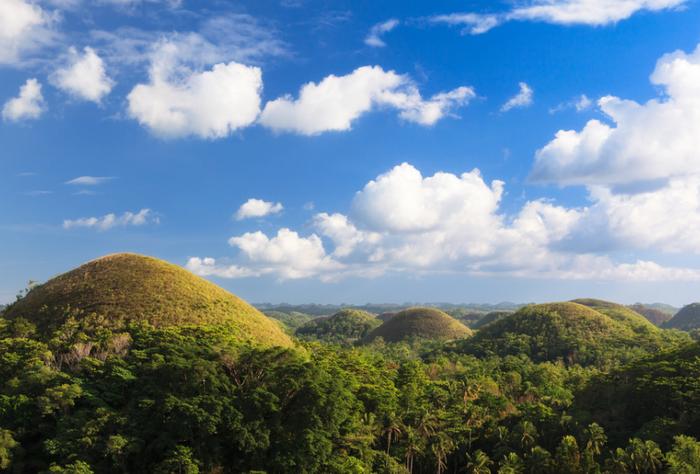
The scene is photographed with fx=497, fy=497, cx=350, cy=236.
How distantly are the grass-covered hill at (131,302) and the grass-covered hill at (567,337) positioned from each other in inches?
2974

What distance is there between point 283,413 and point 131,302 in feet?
110

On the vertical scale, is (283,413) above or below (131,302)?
below

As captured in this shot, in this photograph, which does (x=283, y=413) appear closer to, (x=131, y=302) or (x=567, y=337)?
(x=131, y=302)

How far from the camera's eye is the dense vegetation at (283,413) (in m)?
40.6

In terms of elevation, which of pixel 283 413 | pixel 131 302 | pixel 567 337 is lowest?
pixel 567 337

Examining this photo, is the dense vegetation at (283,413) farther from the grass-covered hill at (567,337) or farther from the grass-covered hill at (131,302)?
the grass-covered hill at (567,337)

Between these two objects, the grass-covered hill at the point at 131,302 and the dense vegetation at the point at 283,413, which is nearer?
the dense vegetation at the point at 283,413

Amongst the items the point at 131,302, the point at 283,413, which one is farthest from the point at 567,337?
the point at 131,302

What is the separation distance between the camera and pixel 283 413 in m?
44.9

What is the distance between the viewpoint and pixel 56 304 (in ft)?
224

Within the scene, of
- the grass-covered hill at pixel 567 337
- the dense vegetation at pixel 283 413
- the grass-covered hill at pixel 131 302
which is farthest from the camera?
the grass-covered hill at pixel 567 337

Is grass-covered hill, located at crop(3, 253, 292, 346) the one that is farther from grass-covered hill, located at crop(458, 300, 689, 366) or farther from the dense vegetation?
grass-covered hill, located at crop(458, 300, 689, 366)

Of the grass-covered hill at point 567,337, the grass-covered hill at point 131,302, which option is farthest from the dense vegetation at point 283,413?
the grass-covered hill at point 567,337

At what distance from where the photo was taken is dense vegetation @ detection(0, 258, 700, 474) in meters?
40.6
